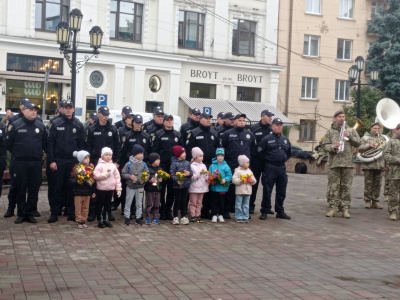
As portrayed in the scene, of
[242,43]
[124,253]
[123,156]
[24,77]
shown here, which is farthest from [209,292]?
[242,43]

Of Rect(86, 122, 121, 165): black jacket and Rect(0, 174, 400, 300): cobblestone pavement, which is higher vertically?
Rect(86, 122, 121, 165): black jacket

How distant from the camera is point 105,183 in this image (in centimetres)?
1149

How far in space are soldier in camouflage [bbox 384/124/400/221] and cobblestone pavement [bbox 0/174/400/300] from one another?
77 cm

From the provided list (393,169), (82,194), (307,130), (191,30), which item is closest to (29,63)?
(191,30)

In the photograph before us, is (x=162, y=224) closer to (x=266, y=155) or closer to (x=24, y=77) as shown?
(x=266, y=155)

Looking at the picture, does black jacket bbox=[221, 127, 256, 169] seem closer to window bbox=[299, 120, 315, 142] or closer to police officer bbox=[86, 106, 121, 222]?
police officer bbox=[86, 106, 121, 222]

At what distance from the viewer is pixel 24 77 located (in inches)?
1237

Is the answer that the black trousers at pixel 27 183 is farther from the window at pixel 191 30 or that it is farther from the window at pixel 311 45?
the window at pixel 311 45

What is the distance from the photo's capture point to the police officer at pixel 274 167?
1311 centimetres

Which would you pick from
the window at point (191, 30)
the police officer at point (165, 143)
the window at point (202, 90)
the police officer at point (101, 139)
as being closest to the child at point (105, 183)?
the police officer at point (101, 139)

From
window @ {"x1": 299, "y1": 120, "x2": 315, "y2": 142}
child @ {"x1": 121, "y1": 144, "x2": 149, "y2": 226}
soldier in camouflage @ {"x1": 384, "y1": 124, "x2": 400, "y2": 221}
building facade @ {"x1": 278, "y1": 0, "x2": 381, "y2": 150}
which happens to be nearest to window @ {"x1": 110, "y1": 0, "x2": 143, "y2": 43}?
building facade @ {"x1": 278, "y1": 0, "x2": 381, "y2": 150}

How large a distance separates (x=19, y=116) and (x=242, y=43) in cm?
2828

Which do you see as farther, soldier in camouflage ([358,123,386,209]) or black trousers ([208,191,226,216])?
soldier in camouflage ([358,123,386,209])

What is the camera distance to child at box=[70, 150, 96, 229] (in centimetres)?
1129
